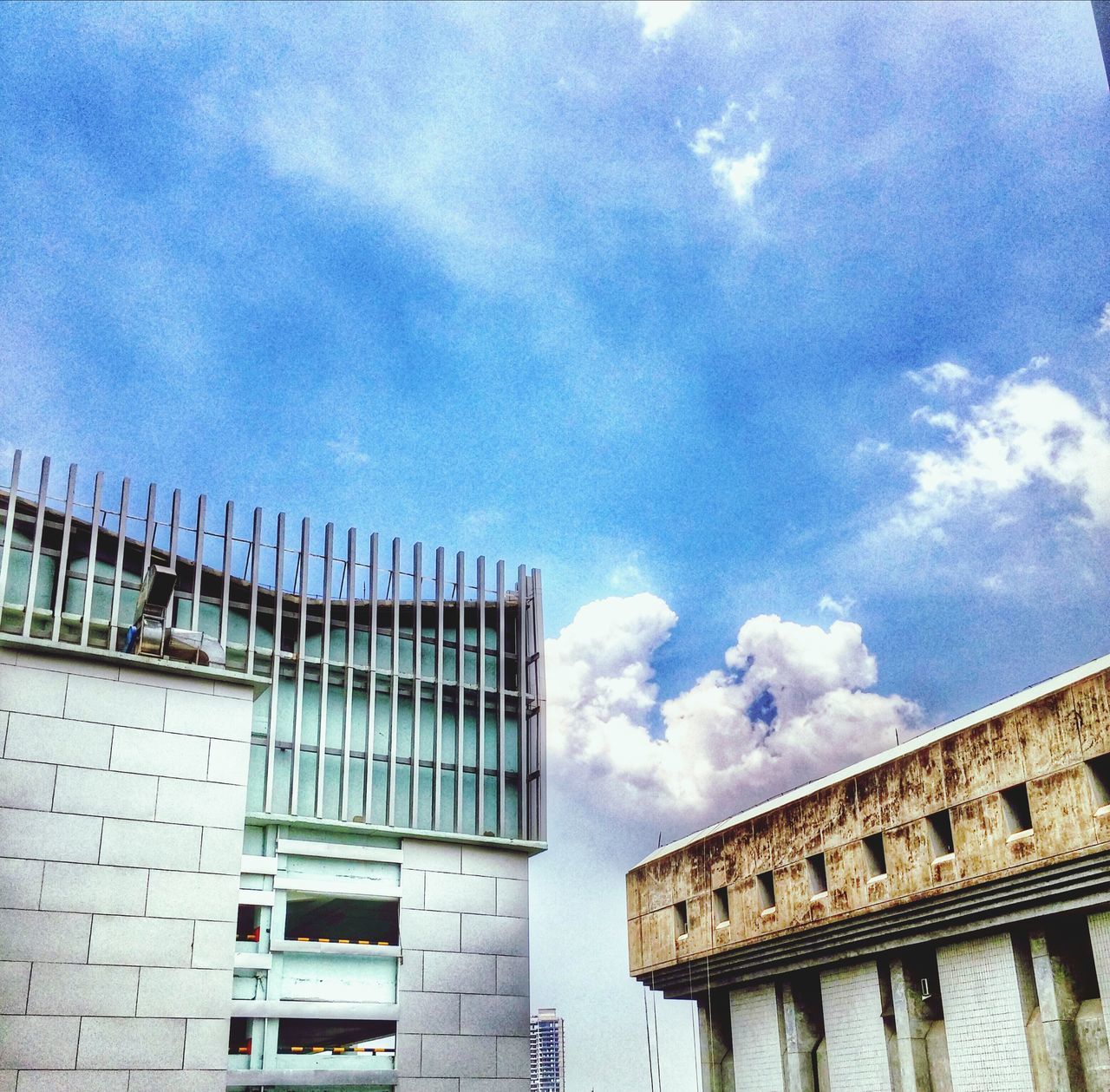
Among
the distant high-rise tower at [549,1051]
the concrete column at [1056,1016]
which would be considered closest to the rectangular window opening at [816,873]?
the concrete column at [1056,1016]

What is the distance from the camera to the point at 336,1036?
22.7 meters

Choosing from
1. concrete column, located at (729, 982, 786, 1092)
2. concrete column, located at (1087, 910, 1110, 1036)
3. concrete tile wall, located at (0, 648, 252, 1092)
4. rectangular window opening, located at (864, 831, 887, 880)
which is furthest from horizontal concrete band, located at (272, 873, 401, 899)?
concrete column, located at (1087, 910, 1110, 1036)

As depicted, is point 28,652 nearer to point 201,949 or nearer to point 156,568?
point 156,568

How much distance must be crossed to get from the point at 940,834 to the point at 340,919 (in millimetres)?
11102

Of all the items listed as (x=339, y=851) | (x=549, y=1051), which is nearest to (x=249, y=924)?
(x=339, y=851)

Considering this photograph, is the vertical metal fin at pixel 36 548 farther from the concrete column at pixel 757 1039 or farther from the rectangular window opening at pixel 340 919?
the concrete column at pixel 757 1039

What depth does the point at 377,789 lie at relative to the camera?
25.2m

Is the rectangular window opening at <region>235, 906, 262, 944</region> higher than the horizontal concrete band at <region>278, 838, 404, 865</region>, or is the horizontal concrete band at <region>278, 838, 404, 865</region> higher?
the horizontal concrete band at <region>278, 838, 404, 865</region>

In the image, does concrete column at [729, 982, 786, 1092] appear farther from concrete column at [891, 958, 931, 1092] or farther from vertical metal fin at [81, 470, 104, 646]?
vertical metal fin at [81, 470, 104, 646]

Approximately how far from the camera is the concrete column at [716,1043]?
30219mm

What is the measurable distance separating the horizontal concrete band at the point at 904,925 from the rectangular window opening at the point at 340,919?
8.34 m

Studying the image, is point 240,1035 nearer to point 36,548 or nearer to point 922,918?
point 36,548

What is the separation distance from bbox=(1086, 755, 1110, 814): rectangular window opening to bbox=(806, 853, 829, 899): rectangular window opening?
6.83 metres

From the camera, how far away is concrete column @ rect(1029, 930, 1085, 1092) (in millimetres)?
20938
